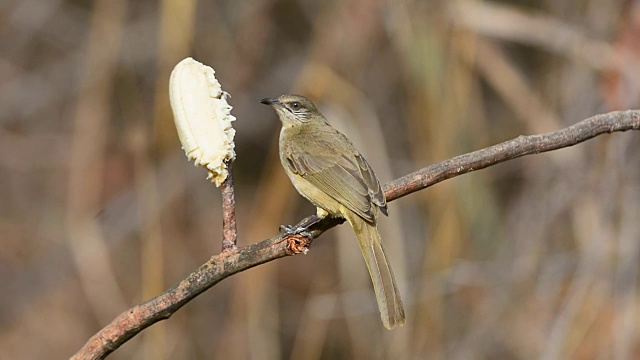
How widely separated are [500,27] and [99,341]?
2.75 meters

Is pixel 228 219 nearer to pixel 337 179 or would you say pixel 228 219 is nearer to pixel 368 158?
pixel 337 179

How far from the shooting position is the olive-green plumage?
2.68 metres

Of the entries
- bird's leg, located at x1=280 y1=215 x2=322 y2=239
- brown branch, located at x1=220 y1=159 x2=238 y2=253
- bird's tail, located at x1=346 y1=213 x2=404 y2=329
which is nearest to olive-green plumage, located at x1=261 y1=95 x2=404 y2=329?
bird's tail, located at x1=346 y1=213 x2=404 y2=329

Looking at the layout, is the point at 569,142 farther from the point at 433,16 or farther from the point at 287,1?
the point at 287,1

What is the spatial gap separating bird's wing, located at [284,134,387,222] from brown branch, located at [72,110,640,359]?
1.45 feet

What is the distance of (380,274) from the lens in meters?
2.70

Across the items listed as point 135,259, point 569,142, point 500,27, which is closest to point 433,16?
point 500,27

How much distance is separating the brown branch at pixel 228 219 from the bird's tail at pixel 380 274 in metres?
0.65

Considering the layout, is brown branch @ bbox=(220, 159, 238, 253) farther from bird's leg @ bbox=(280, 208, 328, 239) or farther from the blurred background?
the blurred background

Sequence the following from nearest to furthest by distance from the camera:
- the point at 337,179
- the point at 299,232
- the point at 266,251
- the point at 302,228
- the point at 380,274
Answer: the point at 266,251, the point at 299,232, the point at 302,228, the point at 380,274, the point at 337,179

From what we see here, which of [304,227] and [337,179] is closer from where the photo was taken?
[304,227]

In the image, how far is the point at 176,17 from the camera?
135 inches

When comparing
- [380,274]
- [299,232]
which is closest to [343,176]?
[380,274]

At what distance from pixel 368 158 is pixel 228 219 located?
6.15 ft
